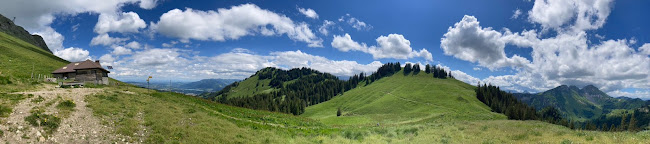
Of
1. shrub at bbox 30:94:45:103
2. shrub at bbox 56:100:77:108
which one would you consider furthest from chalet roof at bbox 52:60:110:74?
shrub at bbox 56:100:77:108

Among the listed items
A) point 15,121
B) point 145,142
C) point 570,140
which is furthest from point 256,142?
point 570,140

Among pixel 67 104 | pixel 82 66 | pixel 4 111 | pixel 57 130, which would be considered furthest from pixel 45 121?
pixel 82 66

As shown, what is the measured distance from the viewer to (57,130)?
1653cm

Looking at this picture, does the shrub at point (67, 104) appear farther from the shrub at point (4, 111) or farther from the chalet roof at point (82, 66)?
Answer: the chalet roof at point (82, 66)

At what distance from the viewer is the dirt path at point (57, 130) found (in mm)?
14874

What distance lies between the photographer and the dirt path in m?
14.9

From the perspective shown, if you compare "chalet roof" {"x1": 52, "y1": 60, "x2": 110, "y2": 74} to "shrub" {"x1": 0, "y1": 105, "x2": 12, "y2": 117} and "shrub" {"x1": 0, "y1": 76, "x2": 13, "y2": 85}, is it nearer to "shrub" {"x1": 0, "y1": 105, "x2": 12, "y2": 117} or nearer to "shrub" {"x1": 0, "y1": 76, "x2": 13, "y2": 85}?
"shrub" {"x1": 0, "y1": 76, "x2": 13, "y2": 85}

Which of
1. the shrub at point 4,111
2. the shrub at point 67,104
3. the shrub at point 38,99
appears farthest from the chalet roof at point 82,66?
the shrub at point 4,111

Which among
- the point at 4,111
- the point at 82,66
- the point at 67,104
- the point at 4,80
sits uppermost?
the point at 82,66

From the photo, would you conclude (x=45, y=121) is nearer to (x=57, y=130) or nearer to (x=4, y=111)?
(x=57, y=130)

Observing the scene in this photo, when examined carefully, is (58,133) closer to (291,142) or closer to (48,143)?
(48,143)

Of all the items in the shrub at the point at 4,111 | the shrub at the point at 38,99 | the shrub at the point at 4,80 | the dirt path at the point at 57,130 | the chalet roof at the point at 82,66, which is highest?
the chalet roof at the point at 82,66

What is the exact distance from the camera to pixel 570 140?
1656cm

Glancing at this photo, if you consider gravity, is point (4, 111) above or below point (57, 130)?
above
